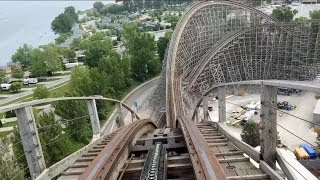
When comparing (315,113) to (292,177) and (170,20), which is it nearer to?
(292,177)

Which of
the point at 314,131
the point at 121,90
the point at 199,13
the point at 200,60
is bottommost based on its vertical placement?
the point at 314,131

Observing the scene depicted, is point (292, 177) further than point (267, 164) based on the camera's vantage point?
No

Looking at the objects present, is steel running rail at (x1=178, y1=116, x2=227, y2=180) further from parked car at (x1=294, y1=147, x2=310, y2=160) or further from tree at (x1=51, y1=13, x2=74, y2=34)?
tree at (x1=51, y1=13, x2=74, y2=34)

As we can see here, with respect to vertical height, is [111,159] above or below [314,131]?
above

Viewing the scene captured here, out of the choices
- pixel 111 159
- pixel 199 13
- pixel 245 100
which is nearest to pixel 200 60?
pixel 199 13

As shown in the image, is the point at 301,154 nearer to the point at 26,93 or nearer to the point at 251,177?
the point at 251,177

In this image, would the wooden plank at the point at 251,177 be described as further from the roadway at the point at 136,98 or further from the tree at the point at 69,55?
the tree at the point at 69,55

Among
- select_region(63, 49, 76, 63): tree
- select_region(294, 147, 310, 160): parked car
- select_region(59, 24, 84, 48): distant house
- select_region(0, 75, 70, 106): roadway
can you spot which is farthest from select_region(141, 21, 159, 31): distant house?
select_region(294, 147, 310, 160): parked car

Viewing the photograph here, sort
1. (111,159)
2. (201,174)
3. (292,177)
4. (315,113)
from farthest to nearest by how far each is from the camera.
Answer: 1. (315,113)
2. (111,159)
3. (201,174)
4. (292,177)
